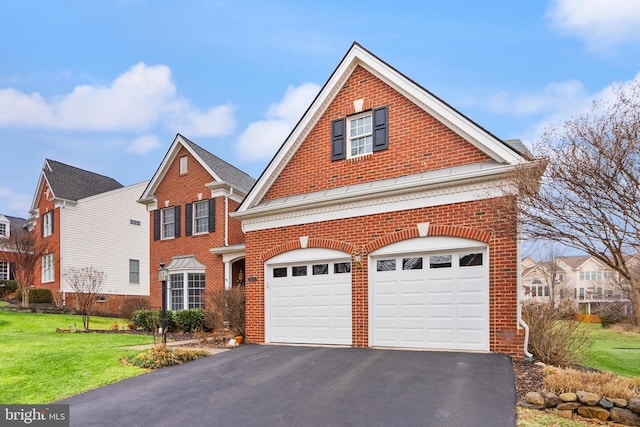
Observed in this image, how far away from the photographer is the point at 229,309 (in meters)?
13.6

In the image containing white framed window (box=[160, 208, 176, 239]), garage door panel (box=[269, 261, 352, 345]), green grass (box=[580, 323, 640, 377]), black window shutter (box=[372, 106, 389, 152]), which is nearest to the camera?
garage door panel (box=[269, 261, 352, 345])

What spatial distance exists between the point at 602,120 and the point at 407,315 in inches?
232

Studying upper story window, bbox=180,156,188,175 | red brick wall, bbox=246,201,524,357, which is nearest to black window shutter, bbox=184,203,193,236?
upper story window, bbox=180,156,188,175

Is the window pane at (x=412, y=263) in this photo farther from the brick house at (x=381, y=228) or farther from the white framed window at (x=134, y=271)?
the white framed window at (x=134, y=271)

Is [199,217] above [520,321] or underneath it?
above

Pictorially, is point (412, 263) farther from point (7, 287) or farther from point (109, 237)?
point (7, 287)

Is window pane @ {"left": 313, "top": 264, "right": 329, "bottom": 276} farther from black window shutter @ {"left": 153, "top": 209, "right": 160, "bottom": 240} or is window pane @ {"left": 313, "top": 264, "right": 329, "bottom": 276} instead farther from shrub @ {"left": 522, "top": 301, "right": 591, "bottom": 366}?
black window shutter @ {"left": 153, "top": 209, "right": 160, "bottom": 240}

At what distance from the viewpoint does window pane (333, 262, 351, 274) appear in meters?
11.2

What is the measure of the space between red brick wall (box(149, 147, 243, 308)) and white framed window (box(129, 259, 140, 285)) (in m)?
8.96

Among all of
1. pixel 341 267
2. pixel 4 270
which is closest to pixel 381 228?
pixel 341 267

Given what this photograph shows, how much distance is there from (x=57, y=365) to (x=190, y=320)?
7.36m

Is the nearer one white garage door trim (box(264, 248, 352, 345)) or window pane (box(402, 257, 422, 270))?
window pane (box(402, 257, 422, 270))

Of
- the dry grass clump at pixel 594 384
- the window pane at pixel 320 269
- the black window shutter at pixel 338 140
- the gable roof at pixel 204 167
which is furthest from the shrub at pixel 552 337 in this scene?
the gable roof at pixel 204 167

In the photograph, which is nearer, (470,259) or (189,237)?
(470,259)
